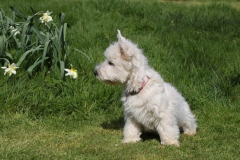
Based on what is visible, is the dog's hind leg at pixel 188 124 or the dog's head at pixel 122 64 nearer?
the dog's head at pixel 122 64

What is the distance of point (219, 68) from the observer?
6168mm

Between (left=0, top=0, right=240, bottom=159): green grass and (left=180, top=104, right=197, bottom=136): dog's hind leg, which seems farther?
(left=180, top=104, right=197, bottom=136): dog's hind leg

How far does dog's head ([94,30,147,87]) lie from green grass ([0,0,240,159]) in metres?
0.81

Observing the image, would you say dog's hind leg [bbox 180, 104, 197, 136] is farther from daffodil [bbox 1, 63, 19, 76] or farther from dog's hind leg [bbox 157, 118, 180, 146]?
daffodil [bbox 1, 63, 19, 76]

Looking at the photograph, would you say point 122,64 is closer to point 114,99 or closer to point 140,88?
point 140,88

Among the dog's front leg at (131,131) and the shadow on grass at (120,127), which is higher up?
the dog's front leg at (131,131)

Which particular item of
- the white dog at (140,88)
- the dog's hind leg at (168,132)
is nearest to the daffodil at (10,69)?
the white dog at (140,88)

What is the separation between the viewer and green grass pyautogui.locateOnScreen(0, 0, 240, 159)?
4.37 metres

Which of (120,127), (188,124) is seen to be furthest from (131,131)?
(188,124)

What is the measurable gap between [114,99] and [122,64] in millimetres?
1277

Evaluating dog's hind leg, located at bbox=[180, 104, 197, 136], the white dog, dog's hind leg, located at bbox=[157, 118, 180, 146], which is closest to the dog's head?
the white dog

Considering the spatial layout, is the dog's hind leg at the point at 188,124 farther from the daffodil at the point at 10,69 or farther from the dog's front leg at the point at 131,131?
the daffodil at the point at 10,69

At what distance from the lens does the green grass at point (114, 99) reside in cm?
437

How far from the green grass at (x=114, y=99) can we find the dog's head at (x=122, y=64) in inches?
32.1
